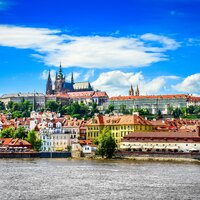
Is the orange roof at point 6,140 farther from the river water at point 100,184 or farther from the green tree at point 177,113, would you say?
the green tree at point 177,113

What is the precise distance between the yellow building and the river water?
44277 millimetres

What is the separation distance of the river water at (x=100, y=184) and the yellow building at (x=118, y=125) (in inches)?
1743

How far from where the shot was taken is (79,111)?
175m

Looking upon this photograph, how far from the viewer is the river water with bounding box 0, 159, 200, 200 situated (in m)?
38.8

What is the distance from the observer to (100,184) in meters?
45.6

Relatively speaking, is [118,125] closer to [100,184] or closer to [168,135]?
[168,135]

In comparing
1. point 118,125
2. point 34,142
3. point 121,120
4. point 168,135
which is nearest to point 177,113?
point 121,120

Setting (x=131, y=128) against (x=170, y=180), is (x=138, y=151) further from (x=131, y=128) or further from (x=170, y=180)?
(x=170, y=180)

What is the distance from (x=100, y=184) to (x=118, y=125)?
2389 inches

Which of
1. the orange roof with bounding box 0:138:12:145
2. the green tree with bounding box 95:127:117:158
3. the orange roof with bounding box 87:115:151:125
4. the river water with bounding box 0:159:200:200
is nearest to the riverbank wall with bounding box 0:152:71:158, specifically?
the orange roof with bounding box 0:138:12:145

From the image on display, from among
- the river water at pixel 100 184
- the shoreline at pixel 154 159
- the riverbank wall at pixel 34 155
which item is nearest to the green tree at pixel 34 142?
the riverbank wall at pixel 34 155

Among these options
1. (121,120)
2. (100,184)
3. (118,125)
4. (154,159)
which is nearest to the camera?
(100,184)

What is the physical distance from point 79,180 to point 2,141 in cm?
4949

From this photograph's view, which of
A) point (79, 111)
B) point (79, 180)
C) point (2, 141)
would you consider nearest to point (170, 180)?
point (79, 180)
